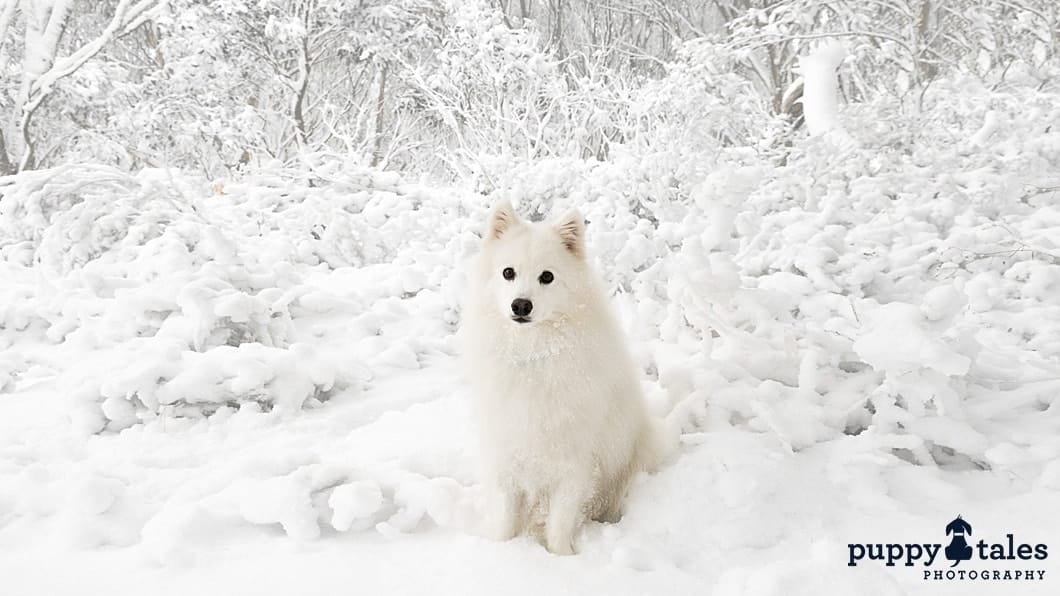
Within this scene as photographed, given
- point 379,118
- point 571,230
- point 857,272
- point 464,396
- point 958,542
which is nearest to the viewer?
point 958,542

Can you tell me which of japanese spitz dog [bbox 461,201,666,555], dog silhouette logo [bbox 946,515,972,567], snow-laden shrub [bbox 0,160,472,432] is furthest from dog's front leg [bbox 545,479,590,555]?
snow-laden shrub [bbox 0,160,472,432]

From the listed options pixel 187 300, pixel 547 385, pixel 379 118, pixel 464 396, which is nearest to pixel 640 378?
pixel 547 385

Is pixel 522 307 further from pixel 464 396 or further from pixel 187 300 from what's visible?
pixel 187 300

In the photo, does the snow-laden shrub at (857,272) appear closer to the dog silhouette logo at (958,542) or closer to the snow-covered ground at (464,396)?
the snow-covered ground at (464,396)

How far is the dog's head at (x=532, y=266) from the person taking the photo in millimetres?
2162

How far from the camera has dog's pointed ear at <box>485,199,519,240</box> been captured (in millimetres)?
2396

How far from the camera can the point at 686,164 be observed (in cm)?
583

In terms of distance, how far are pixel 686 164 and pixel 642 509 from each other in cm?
413

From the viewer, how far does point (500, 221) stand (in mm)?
2424

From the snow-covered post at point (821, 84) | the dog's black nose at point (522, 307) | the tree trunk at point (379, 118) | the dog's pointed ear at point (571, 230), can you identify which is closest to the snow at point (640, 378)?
the dog's black nose at point (522, 307)

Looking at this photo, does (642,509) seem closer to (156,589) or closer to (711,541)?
(711,541)

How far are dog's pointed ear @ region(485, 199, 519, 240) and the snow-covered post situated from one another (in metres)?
6.77

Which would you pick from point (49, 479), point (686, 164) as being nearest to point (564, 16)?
point (686, 164)

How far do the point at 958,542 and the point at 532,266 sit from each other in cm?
163
